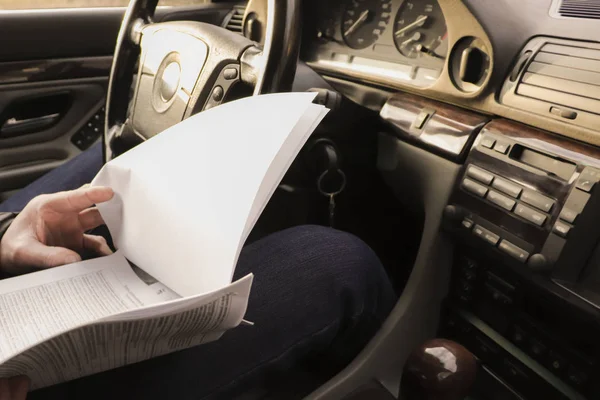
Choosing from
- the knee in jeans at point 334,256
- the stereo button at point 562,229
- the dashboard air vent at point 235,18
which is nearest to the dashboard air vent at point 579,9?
the stereo button at point 562,229

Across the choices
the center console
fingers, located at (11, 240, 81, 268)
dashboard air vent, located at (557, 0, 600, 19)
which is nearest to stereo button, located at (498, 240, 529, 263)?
the center console

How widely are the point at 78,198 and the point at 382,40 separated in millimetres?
656

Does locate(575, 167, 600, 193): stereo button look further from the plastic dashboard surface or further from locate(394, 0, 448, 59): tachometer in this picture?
locate(394, 0, 448, 59): tachometer

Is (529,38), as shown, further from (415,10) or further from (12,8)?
(12,8)

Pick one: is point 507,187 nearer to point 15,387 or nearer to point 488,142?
point 488,142

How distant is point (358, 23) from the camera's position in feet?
3.66

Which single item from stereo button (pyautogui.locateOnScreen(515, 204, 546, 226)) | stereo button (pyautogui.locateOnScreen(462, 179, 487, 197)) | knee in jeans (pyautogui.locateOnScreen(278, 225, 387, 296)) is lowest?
knee in jeans (pyautogui.locateOnScreen(278, 225, 387, 296))

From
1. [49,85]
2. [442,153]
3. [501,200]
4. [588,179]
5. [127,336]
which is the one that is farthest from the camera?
[49,85]

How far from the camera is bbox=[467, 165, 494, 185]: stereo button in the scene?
0.77 metres

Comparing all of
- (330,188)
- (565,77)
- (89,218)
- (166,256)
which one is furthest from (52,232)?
(565,77)

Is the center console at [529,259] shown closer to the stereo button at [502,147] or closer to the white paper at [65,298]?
the stereo button at [502,147]

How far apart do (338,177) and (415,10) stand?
1.00 ft

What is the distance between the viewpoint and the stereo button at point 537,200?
0.69 meters

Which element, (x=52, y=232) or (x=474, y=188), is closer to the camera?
(x=52, y=232)
